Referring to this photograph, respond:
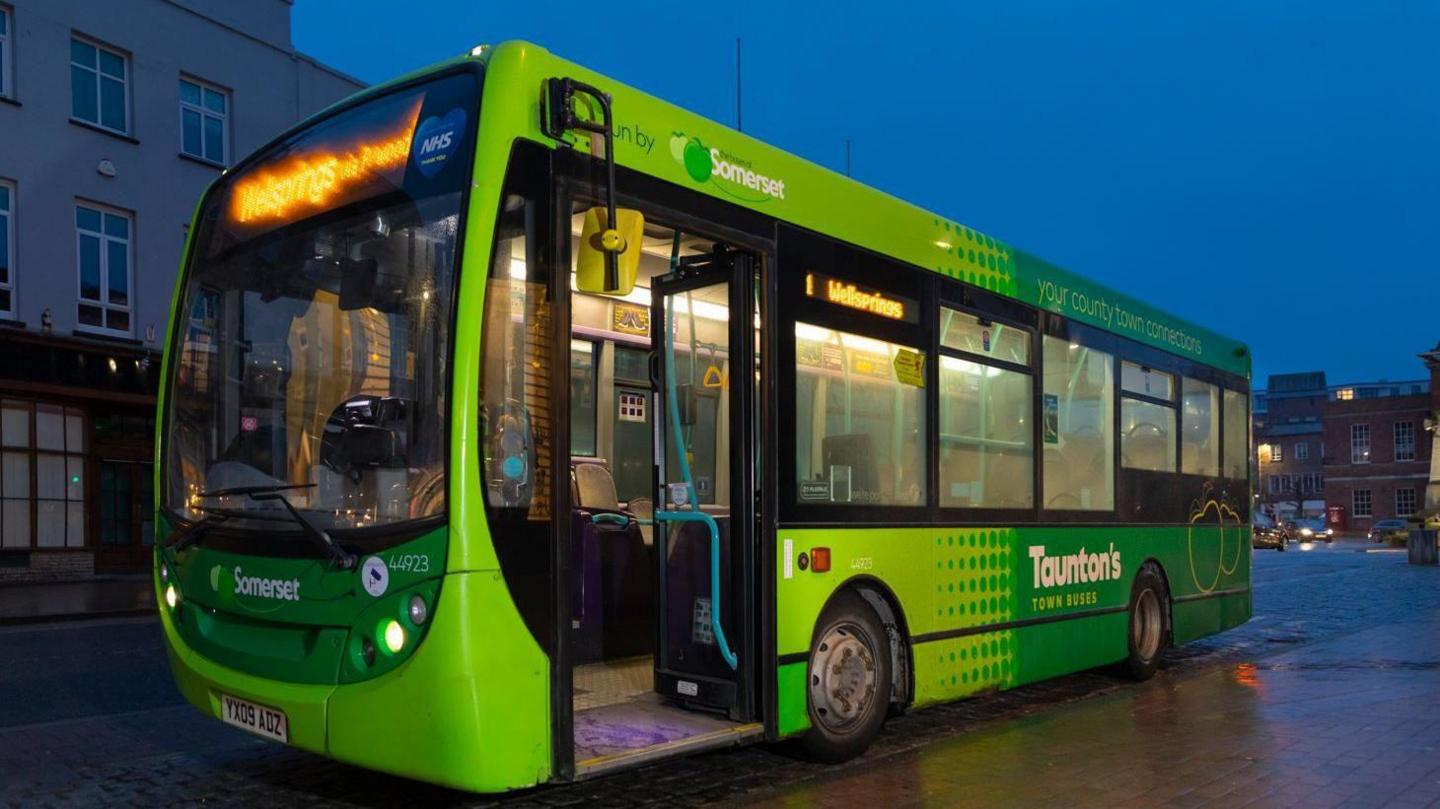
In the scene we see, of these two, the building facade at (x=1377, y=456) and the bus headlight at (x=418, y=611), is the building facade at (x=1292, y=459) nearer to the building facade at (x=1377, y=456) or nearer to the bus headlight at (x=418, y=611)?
the building facade at (x=1377, y=456)

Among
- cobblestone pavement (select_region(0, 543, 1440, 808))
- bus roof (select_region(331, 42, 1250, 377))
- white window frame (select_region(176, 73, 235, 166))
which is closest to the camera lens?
bus roof (select_region(331, 42, 1250, 377))

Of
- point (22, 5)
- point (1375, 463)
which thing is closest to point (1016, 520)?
point (22, 5)

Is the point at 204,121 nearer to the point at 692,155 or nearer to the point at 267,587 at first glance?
the point at 692,155

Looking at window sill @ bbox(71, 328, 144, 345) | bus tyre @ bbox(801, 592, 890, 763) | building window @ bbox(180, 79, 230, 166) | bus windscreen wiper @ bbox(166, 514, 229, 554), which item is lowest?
bus tyre @ bbox(801, 592, 890, 763)

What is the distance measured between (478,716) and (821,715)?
94.3 inches

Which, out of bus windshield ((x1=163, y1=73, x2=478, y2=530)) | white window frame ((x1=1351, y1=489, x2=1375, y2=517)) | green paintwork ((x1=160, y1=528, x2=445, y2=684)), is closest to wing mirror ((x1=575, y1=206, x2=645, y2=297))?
bus windshield ((x1=163, y1=73, x2=478, y2=530))

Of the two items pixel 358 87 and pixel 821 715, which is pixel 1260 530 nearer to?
pixel 358 87

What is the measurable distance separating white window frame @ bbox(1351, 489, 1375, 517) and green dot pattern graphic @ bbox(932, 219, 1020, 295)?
264ft

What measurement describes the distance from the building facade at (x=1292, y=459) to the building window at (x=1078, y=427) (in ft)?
297

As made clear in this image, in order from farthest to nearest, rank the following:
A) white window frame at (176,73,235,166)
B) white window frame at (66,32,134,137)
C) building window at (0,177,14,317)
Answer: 1. white window frame at (176,73,235,166)
2. white window frame at (66,32,134,137)
3. building window at (0,177,14,317)

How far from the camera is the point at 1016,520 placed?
7906 millimetres

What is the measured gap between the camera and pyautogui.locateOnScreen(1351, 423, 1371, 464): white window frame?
256 ft

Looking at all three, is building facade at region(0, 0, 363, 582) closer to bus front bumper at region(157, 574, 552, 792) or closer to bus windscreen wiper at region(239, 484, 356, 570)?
bus windscreen wiper at region(239, 484, 356, 570)

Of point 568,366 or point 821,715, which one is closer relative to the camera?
point 568,366
